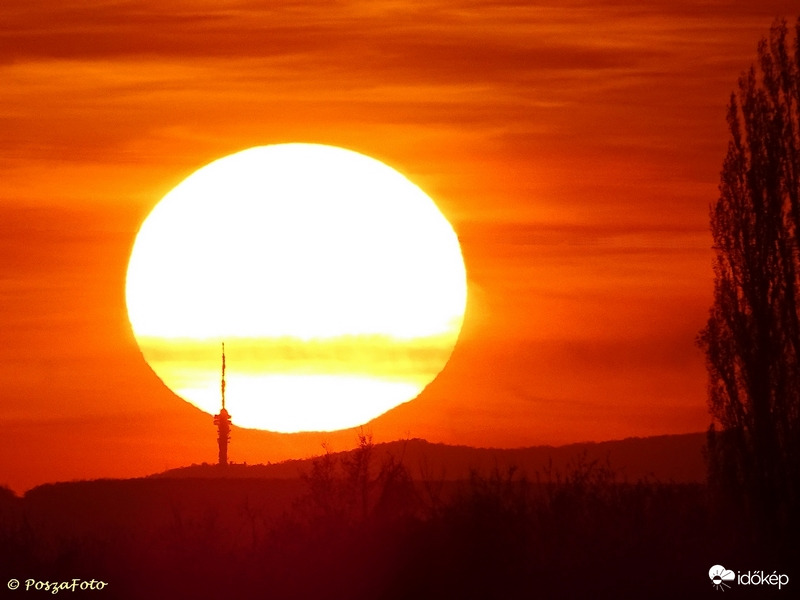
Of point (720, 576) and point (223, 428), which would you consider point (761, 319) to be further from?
point (223, 428)

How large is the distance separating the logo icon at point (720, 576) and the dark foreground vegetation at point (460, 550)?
0.17 meters

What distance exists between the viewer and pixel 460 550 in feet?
92.9

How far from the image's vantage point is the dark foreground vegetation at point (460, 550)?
27531 millimetres

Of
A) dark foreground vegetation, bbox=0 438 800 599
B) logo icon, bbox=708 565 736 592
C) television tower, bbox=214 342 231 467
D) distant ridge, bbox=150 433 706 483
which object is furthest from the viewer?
television tower, bbox=214 342 231 467

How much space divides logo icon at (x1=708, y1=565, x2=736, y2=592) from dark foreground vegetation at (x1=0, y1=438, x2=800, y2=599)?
0.55ft

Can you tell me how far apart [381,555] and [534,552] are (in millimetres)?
2776

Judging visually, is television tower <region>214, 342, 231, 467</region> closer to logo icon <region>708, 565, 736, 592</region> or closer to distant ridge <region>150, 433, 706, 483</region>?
distant ridge <region>150, 433, 706, 483</region>

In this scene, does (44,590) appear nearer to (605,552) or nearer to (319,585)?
(319,585)

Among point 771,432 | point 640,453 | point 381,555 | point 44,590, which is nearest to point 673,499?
point 771,432

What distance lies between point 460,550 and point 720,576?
4606mm

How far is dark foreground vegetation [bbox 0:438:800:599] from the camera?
27.5 meters

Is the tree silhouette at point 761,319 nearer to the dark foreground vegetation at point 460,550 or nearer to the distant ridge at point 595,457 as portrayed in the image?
the dark foreground vegetation at point 460,550

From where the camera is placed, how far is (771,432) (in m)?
30.4

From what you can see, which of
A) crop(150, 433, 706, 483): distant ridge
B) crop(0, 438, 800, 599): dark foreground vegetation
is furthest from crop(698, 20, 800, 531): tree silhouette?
crop(150, 433, 706, 483): distant ridge
